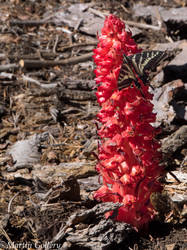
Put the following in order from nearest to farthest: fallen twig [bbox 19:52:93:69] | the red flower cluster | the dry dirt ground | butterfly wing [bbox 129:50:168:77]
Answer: butterfly wing [bbox 129:50:168:77] < the red flower cluster < the dry dirt ground < fallen twig [bbox 19:52:93:69]

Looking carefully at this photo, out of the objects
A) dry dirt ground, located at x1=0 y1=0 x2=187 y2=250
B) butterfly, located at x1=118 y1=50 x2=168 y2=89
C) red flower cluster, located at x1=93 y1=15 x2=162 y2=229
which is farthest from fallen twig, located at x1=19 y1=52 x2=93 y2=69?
butterfly, located at x1=118 y1=50 x2=168 y2=89

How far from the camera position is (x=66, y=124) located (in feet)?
13.7

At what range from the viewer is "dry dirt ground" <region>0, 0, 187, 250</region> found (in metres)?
2.56

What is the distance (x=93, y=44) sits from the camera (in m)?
5.51

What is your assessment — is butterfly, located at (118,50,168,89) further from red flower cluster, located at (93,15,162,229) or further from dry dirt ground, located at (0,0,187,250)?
dry dirt ground, located at (0,0,187,250)

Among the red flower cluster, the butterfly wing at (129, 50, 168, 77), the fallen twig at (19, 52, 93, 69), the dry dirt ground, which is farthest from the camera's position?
the fallen twig at (19, 52, 93, 69)

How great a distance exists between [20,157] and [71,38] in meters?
2.82

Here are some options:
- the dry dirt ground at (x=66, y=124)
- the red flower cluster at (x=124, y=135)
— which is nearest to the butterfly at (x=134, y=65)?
the red flower cluster at (x=124, y=135)

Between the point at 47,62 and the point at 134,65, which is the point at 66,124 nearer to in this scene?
the point at 47,62

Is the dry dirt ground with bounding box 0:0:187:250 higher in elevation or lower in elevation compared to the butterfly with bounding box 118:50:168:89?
lower

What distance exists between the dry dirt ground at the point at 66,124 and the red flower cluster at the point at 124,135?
0.46ft

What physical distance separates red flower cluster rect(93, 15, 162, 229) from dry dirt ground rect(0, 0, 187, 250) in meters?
0.14

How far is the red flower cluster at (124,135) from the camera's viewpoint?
2.32 metres

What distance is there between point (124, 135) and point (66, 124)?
1.90m
